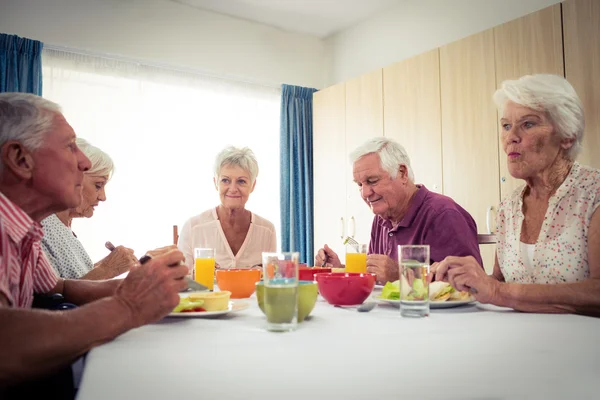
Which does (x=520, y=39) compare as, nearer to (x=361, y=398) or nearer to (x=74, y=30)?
(x=361, y=398)

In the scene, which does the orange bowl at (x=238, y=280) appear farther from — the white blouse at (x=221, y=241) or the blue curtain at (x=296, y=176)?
the blue curtain at (x=296, y=176)

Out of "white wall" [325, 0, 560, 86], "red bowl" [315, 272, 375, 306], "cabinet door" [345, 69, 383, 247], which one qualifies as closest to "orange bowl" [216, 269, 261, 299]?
"red bowl" [315, 272, 375, 306]

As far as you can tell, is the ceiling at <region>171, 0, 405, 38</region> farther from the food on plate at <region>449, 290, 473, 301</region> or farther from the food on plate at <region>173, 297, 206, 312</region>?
the food on plate at <region>173, 297, 206, 312</region>

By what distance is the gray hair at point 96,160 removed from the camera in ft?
7.92

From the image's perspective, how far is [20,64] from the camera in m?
3.56

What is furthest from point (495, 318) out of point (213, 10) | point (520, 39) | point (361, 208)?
point (213, 10)

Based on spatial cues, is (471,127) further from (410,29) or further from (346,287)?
(346,287)

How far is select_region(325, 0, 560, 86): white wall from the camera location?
3.60 meters

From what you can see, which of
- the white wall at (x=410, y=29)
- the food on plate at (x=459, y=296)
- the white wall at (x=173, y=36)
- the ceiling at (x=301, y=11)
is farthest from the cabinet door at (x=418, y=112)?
the food on plate at (x=459, y=296)

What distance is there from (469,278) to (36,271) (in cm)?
123

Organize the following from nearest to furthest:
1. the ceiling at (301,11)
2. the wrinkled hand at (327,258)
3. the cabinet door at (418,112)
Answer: the wrinkled hand at (327,258), the cabinet door at (418,112), the ceiling at (301,11)

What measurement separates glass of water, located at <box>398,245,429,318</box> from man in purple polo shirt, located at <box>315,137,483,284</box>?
2.81 ft

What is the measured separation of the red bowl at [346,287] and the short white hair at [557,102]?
0.83 meters

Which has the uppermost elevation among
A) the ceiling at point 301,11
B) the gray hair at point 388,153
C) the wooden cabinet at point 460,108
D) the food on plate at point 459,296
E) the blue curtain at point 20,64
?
the ceiling at point 301,11
